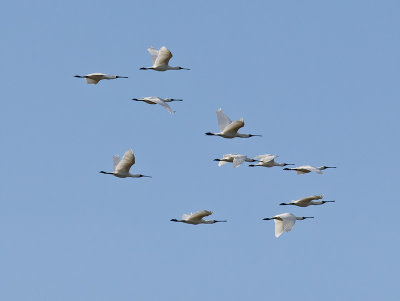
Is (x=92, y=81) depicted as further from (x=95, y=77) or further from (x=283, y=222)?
(x=283, y=222)

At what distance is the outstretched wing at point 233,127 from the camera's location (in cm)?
7581

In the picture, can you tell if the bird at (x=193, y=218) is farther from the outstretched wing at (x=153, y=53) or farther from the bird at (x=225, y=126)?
the outstretched wing at (x=153, y=53)

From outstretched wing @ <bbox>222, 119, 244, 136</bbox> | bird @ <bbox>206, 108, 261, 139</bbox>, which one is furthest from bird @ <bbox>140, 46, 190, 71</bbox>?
outstretched wing @ <bbox>222, 119, 244, 136</bbox>

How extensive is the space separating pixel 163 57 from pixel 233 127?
6.08m

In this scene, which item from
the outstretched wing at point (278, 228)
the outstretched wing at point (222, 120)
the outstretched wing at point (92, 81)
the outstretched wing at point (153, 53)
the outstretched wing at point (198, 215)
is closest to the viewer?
the outstretched wing at point (278, 228)

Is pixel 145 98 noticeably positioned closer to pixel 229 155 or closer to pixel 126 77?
pixel 126 77

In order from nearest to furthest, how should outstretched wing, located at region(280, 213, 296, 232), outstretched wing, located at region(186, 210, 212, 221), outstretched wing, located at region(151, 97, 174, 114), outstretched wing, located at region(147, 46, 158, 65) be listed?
1. outstretched wing, located at region(151, 97, 174, 114)
2. outstretched wing, located at region(280, 213, 296, 232)
3. outstretched wing, located at region(186, 210, 212, 221)
4. outstretched wing, located at region(147, 46, 158, 65)

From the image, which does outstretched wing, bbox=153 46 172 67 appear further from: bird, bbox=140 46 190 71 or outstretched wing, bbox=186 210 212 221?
outstretched wing, bbox=186 210 212 221

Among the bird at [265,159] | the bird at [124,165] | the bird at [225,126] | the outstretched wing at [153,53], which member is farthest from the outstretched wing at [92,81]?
the bird at [265,159]

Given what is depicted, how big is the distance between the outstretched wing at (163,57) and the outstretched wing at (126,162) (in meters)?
7.74

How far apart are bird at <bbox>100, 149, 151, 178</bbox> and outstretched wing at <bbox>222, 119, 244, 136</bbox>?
5884 mm

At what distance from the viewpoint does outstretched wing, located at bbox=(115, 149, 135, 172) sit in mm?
71812

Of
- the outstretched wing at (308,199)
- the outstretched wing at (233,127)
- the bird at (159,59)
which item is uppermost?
the bird at (159,59)

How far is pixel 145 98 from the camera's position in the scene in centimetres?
7400
